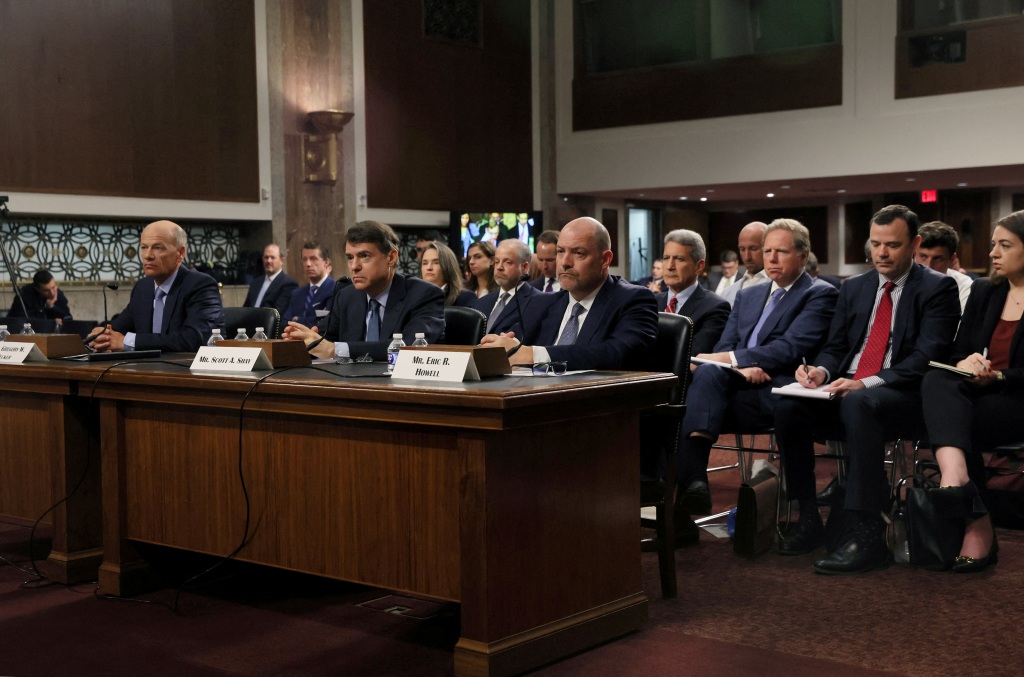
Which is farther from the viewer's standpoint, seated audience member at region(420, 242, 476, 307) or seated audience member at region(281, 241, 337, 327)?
seated audience member at region(281, 241, 337, 327)

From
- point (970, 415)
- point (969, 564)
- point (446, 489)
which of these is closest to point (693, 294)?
point (970, 415)

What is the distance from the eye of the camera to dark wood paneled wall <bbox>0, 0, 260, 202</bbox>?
9070mm

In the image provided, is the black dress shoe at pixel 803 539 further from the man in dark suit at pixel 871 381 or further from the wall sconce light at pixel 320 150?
the wall sconce light at pixel 320 150

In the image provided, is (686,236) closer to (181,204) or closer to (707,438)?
(707,438)

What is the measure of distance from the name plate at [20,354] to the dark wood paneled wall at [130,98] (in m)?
5.65

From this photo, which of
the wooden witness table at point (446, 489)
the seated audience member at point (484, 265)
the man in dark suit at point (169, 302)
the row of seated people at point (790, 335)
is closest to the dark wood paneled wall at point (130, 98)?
the seated audience member at point (484, 265)

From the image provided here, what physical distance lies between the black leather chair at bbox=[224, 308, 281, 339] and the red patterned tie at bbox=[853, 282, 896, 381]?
245cm

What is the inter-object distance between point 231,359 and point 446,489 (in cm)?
98

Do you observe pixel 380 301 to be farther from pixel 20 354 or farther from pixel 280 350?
pixel 20 354

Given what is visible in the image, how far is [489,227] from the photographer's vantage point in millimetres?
12922

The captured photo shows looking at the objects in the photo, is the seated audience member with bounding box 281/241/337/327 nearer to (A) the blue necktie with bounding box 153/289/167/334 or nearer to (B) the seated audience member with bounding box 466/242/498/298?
(B) the seated audience member with bounding box 466/242/498/298

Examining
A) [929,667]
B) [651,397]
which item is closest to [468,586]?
[651,397]

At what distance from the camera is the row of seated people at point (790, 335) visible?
3656 mm

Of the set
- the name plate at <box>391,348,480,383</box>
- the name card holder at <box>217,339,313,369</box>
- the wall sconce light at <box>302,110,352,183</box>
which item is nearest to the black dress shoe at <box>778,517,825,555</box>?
the name plate at <box>391,348,480,383</box>
